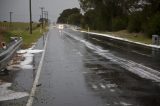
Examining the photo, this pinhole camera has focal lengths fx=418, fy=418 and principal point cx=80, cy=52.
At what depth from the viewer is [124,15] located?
74875mm

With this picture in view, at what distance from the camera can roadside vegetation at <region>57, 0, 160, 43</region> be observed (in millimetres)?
47619

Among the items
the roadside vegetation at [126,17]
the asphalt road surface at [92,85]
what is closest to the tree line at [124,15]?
the roadside vegetation at [126,17]

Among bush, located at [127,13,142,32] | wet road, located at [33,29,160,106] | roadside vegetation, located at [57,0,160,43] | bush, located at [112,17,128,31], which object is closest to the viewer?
wet road, located at [33,29,160,106]

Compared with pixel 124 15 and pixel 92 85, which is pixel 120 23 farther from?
pixel 92 85

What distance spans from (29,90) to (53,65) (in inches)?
255

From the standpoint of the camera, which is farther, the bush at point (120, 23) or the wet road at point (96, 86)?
the bush at point (120, 23)

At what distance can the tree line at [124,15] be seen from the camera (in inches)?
1888

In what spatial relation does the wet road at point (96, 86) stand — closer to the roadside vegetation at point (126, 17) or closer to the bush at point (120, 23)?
the roadside vegetation at point (126, 17)

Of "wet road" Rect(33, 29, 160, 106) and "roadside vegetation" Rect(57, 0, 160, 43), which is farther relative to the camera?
"roadside vegetation" Rect(57, 0, 160, 43)

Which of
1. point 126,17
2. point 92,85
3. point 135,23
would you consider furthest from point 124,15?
point 92,85

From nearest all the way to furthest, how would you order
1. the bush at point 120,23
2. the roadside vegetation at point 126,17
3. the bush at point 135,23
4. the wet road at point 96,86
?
1. the wet road at point 96,86
2. the roadside vegetation at point 126,17
3. the bush at point 135,23
4. the bush at point 120,23

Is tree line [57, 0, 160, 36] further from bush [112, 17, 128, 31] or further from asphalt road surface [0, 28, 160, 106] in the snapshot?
asphalt road surface [0, 28, 160, 106]

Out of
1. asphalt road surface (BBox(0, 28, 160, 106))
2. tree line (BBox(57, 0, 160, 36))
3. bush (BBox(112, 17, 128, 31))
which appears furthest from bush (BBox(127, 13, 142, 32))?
asphalt road surface (BBox(0, 28, 160, 106))

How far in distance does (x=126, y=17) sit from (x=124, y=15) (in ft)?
8.01
